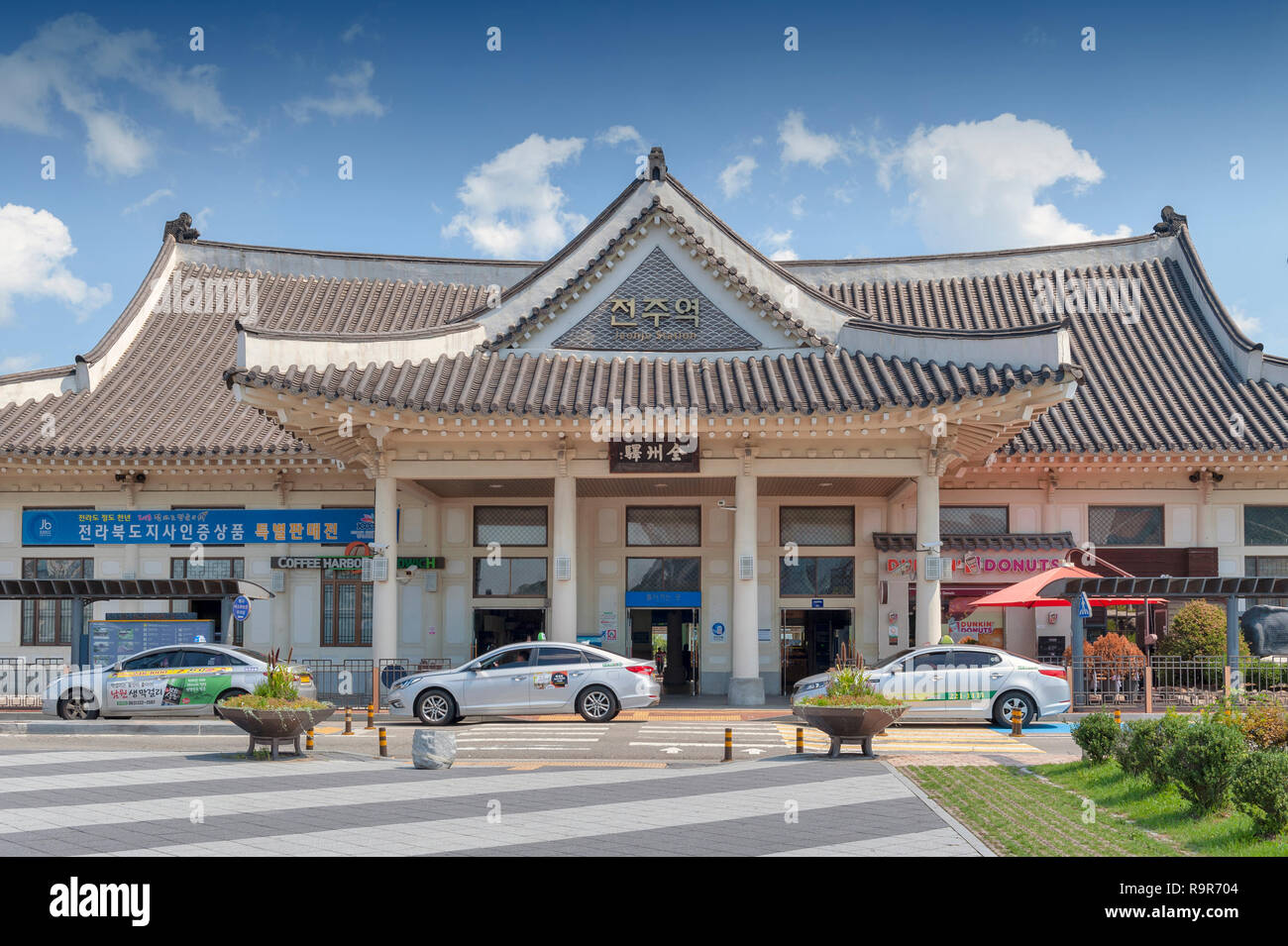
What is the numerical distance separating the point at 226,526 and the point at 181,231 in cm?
1120

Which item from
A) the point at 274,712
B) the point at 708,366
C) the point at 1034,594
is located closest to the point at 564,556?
the point at 708,366

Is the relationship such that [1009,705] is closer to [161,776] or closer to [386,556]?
[386,556]

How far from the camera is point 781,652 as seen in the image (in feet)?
92.4

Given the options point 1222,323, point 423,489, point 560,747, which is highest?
point 1222,323

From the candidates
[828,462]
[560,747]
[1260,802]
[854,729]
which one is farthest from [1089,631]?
[1260,802]

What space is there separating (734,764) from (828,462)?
9490 millimetres

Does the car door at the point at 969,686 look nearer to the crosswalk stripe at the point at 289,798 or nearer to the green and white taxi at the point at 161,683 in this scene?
the crosswalk stripe at the point at 289,798

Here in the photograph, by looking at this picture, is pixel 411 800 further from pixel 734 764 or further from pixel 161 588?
pixel 161 588

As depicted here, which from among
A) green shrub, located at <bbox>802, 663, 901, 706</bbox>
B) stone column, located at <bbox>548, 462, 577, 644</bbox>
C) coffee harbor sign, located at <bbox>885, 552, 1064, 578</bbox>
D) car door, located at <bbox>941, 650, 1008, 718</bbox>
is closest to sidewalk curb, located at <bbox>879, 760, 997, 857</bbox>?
green shrub, located at <bbox>802, 663, 901, 706</bbox>

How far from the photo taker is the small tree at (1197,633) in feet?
82.5

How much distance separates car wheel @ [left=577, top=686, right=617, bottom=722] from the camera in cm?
2141

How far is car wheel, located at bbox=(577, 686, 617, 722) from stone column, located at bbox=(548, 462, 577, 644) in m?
2.36

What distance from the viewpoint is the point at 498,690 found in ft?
69.8

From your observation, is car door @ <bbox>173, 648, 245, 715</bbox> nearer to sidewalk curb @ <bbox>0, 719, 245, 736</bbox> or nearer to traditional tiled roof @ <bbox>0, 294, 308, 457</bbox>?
sidewalk curb @ <bbox>0, 719, 245, 736</bbox>
